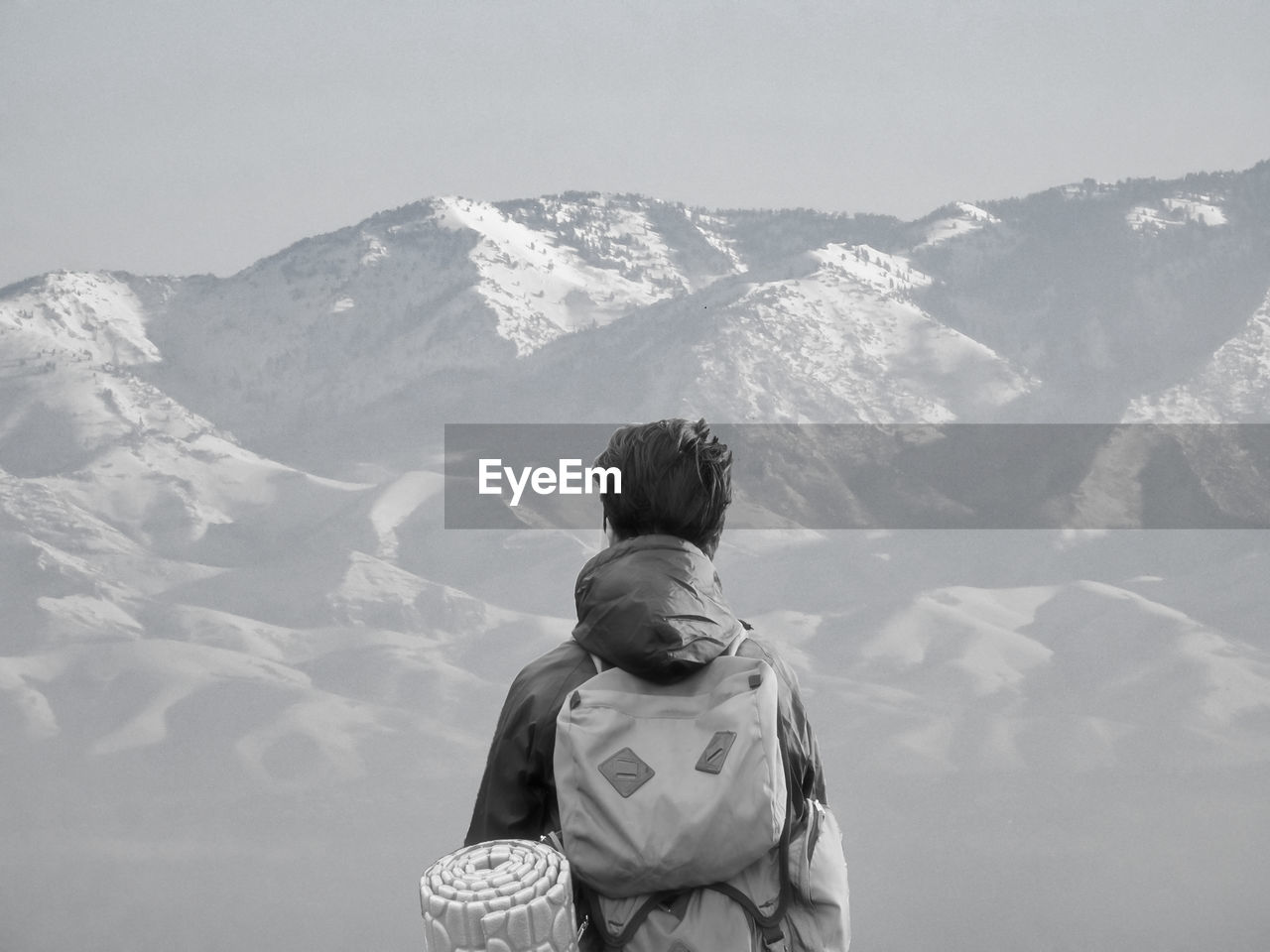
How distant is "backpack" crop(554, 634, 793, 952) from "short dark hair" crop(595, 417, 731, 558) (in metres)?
0.12

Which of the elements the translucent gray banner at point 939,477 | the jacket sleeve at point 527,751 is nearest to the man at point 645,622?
the jacket sleeve at point 527,751

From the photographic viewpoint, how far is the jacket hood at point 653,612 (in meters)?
0.79

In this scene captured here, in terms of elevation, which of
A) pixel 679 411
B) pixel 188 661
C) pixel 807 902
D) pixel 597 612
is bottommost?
pixel 188 661

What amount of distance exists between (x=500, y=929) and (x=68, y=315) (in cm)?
890

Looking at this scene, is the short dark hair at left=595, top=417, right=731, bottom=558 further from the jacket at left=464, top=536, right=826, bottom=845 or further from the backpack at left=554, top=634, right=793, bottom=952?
the backpack at left=554, top=634, right=793, bottom=952

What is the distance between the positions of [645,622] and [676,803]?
0.13 meters

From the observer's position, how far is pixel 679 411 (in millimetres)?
8125

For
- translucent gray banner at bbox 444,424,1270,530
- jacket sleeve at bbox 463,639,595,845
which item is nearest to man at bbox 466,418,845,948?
jacket sleeve at bbox 463,639,595,845

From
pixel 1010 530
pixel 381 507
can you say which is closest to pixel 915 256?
pixel 1010 530

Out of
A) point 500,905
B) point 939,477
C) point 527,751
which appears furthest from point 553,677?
point 939,477

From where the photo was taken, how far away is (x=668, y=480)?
2.84 feet

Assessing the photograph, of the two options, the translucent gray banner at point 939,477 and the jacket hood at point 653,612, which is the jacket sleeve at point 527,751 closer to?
the jacket hood at point 653,612

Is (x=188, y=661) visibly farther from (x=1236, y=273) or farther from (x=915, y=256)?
(x=1236, y=273)

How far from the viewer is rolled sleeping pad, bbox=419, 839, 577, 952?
0.72 metres
